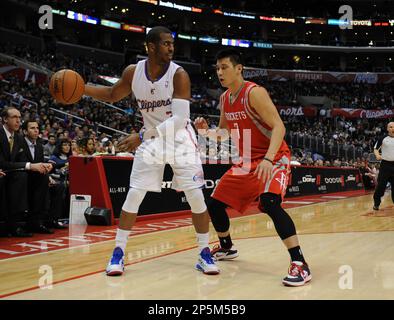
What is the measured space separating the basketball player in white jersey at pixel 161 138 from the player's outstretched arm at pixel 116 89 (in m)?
A: 0.11

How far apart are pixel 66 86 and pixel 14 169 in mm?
2709

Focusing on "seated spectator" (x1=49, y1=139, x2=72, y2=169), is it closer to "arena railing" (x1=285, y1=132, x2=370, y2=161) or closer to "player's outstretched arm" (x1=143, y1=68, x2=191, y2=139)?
"player's outstretched arm" (x1=143, y1=68, x2=191, y2=139)

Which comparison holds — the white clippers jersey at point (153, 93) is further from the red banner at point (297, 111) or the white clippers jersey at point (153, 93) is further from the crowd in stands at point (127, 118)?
Answer: the red banner at point (297, 111)

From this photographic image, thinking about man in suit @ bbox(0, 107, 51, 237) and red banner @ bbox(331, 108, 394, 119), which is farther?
red banner @ bbox(331, 108, 394, 119)

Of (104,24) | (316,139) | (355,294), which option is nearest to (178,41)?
(104,24)

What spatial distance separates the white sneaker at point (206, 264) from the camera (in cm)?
395

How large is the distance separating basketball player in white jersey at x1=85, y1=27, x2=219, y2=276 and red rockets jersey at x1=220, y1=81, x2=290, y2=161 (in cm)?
43

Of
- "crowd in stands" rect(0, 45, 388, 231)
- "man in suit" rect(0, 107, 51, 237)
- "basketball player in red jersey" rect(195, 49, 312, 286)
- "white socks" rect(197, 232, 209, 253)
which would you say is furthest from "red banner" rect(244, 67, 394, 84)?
"white socks" rect(197, 232, 209, 253)

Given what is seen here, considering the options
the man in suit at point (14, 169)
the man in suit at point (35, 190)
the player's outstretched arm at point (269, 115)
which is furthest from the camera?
the man in suit at point (35, 190)

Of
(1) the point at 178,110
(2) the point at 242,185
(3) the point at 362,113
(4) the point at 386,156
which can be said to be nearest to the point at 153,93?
(1) the point at 178,110

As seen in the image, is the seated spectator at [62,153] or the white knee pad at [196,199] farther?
the seated spectator at [62,153]

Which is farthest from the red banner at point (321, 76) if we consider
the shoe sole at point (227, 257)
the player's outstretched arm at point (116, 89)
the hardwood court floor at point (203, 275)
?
the player's outstretched arm at point (116, 89)

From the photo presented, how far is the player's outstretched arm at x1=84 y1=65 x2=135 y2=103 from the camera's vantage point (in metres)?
4.21

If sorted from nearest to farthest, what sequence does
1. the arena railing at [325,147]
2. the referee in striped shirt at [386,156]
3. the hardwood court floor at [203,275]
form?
the hardwood court floor at [203,275] → the referee in striped shirt at [386,156] → the arena railing at [325,147]
